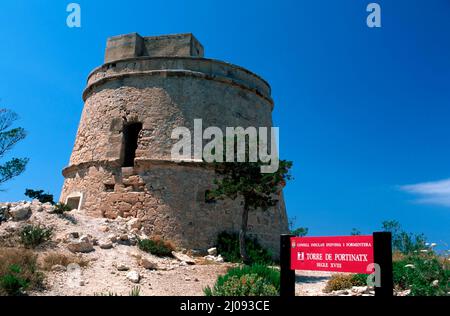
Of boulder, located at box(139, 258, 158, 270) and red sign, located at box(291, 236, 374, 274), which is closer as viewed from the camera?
red sign, located at box(291, 236, 374, 274)

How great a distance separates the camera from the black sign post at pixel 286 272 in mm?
5512

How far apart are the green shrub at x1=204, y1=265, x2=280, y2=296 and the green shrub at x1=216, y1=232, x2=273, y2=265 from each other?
3.57 meters

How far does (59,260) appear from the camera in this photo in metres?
8.10

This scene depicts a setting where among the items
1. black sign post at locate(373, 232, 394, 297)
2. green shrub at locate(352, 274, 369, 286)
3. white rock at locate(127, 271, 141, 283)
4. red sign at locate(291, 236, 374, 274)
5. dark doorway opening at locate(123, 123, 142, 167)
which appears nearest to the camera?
black sign post at locate(373, 232, 394, 297)

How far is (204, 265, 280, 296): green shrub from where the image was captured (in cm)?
656

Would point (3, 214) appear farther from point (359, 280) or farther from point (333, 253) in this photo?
point (359, 280)

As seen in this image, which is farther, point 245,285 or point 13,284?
point 245,285

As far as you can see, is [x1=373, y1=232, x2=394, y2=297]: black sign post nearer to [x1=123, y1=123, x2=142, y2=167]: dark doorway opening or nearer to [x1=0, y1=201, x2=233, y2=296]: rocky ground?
[x1=0, y1=201, x2=233, y2=296]: rocky ground

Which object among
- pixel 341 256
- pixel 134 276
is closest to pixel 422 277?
pixel 341 256

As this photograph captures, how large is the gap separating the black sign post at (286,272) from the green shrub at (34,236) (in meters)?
6.58

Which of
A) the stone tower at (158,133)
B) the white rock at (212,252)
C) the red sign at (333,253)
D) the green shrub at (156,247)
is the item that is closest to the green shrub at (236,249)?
the white rock at (212,252)

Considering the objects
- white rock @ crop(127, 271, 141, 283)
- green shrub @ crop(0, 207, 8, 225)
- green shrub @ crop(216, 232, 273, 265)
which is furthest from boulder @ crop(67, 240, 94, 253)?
green shrub @ crop(216, 232, 273, 265)

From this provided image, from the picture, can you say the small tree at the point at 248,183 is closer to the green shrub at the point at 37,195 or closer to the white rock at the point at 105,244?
the white rock at the point at 105,244

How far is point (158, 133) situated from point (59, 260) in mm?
6071
